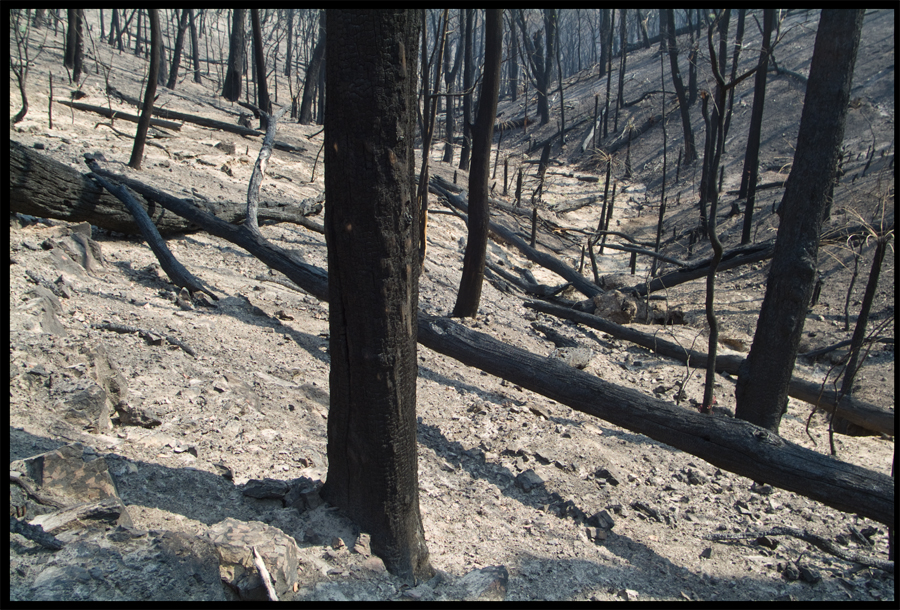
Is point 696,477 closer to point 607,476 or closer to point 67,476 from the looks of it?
point 607,476

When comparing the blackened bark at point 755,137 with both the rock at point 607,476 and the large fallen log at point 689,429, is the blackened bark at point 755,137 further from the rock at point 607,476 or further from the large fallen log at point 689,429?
the rock at point 607,476

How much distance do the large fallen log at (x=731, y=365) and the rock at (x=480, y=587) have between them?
3.28 m

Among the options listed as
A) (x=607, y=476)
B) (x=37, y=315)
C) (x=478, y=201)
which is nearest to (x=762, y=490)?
(x=607, y=476)

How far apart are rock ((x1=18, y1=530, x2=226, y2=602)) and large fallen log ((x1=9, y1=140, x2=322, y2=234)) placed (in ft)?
13.8

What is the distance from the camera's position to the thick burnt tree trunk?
2.25 meters

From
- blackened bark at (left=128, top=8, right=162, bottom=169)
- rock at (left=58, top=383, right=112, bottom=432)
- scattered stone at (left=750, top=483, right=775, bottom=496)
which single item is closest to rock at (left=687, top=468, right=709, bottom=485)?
scattered stone at (left=750, top=483, right=775, bottom=496)

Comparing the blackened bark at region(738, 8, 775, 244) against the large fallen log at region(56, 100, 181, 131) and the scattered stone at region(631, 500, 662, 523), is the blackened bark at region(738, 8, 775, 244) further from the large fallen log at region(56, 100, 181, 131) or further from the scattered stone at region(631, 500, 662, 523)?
the large fallen log at region(56, 100, 181, 131)

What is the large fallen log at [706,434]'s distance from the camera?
3309 millimetres

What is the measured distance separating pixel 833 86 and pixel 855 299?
20.9ft

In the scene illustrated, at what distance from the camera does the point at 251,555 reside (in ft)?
7.48

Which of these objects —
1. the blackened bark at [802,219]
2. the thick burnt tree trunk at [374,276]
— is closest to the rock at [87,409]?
the thick burnt tree trunk at [374,276]

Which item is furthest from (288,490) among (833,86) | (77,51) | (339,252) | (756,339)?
(77,51)

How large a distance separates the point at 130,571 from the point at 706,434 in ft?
10.6

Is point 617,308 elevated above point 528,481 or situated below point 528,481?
above
